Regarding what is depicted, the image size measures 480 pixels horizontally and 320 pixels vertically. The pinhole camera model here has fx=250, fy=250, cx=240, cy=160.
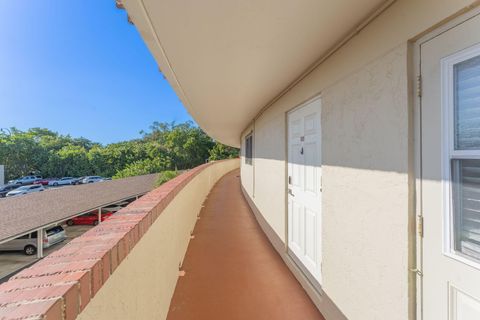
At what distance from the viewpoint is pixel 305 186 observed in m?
3.29

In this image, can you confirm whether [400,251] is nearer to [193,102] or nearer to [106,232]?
[106,232]

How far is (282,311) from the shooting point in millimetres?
2646

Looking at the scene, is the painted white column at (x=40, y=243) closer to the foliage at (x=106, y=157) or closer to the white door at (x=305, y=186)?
the white door at (x=305, y=186)

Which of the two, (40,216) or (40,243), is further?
(40,243)

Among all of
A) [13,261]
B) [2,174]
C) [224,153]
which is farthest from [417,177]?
[2,174]

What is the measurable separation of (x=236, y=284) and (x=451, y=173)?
263 centimetres

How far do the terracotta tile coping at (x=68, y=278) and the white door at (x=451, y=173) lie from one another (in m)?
1.67

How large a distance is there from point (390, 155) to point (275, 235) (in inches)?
121

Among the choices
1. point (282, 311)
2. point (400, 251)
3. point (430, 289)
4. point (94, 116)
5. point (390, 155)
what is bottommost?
point (282, 311)

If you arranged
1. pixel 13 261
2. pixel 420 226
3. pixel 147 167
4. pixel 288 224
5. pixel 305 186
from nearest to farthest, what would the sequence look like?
1. pixel 420 226
2. pixel 305 186
3. pixel 288 224
4. pixel 13 261
5. pixel 147 167

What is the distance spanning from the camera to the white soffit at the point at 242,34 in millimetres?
1685

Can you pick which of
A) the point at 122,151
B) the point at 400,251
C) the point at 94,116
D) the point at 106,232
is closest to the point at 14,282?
the point at 106,232

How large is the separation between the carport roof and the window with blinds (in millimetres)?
15966

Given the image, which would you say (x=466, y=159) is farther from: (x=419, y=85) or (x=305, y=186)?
(x=305, y=186)
